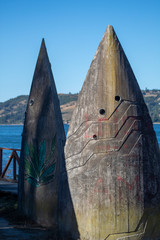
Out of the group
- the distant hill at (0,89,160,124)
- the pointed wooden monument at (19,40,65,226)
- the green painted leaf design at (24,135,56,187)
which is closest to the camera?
the pointed wooden monument at (19,40,65,226)

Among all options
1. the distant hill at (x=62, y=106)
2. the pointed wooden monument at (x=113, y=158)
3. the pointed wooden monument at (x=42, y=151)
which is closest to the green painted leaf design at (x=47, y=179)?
the pointed wooden monument at (x=42, y=151)

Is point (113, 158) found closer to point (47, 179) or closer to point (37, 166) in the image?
point (47, 179)

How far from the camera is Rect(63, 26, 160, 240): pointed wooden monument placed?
6.58m

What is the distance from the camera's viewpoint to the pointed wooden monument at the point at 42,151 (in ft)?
26.5

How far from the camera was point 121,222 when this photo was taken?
655 centimetres

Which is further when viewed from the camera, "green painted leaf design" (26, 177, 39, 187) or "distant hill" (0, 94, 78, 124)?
"distant hill" (0, 94, 78, 124)

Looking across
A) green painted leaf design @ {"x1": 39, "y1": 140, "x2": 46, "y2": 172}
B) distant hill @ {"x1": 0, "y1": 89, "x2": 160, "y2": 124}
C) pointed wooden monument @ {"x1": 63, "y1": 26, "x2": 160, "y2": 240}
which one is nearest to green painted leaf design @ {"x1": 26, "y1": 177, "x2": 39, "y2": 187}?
green painted leaf design @ {"x1": 39, "y1": 140, "x2": 46, "y2": 172}

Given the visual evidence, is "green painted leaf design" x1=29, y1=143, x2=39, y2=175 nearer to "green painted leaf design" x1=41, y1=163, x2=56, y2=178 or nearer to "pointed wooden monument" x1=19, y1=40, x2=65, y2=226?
"pointed wooden monument" x1=19, y1=40, x2=65, y2=226

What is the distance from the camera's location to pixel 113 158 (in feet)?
21.9

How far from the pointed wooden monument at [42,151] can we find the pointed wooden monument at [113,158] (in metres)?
0.97

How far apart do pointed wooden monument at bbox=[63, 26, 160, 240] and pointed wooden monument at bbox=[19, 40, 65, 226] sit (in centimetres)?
97

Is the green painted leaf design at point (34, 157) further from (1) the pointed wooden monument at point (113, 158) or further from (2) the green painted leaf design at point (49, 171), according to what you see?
(1) the pointed wooden monument at point (113, 158)

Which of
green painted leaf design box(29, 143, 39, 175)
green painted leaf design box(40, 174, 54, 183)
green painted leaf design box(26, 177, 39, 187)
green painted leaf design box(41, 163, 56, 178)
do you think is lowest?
green painted leaf design box(26, 177, 39, 187)

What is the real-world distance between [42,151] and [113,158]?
217 cm
